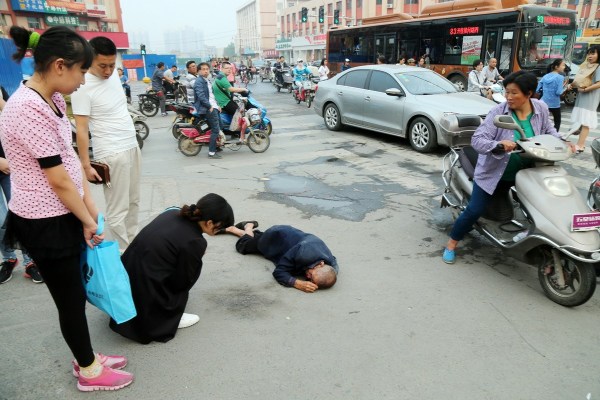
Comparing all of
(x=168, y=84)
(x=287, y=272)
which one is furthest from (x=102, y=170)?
(x=168, y=84)

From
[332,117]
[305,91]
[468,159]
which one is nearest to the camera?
[468,159]

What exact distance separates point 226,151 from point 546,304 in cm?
682

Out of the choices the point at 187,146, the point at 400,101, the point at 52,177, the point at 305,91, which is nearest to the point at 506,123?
the point at 52,177

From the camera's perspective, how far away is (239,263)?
408 centimetres

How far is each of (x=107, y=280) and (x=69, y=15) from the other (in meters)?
53.5

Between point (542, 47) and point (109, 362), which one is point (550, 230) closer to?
point (109, 362)

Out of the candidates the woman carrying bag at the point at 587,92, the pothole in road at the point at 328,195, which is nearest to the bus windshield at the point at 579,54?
the woman carrying bag at the point at 587,92

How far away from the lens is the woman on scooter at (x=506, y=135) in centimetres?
352

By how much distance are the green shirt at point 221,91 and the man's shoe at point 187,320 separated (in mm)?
6094

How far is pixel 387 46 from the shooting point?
1792cm

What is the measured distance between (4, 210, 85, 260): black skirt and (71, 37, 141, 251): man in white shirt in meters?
1.24

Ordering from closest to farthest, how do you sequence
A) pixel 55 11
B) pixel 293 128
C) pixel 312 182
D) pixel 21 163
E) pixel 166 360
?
pixel 21 163
pixel 166 360
pixel 312 182
pixel 293 128
pixel 55 11

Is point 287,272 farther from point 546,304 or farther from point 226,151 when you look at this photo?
point 226,151

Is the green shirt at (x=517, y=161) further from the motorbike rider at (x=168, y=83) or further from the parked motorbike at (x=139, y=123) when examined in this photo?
the motorbike rider at (x=168, y=83)
